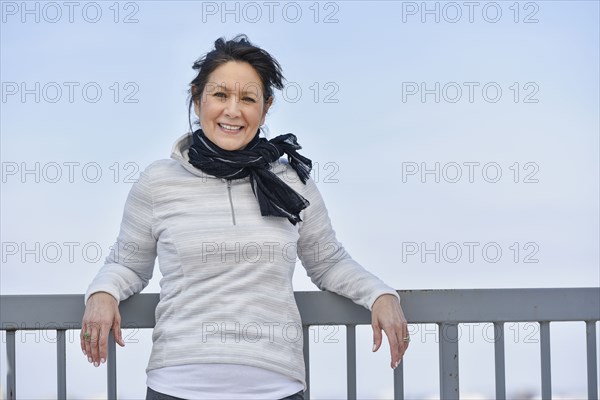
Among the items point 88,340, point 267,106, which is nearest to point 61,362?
point 88,340

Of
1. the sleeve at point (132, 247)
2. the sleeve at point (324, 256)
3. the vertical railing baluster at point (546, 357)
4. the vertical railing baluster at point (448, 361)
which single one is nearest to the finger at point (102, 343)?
the sleeve at point (132, 247)

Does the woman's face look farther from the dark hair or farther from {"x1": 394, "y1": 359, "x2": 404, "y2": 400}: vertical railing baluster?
{"x1": 394, "y1": 359, "x2": 404, "y2": 400}: vertical railing baluster

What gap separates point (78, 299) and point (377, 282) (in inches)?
30.5

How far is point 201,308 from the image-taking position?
5.41 ft

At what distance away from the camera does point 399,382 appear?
6.43 feet

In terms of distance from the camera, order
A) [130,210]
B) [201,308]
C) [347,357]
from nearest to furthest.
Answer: [201,308] < [130,210] < [347,357]

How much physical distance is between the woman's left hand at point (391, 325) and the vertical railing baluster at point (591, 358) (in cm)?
60

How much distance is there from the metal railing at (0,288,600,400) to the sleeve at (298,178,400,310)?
0.18 ft

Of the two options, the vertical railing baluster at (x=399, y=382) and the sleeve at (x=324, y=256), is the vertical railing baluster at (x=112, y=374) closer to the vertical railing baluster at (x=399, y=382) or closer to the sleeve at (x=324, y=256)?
the sleeve at (x=324, y=256)

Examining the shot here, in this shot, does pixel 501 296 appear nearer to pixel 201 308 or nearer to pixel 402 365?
pixel 402 365

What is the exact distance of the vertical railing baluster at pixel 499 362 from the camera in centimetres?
199

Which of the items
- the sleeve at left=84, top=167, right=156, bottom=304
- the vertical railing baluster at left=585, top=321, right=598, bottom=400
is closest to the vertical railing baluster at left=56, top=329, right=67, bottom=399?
the sleeve at left=84, top=167, right=156, bottom=304

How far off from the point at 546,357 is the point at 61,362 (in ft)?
4.30

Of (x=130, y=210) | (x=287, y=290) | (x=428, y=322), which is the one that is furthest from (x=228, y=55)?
(x=428, y=322)
